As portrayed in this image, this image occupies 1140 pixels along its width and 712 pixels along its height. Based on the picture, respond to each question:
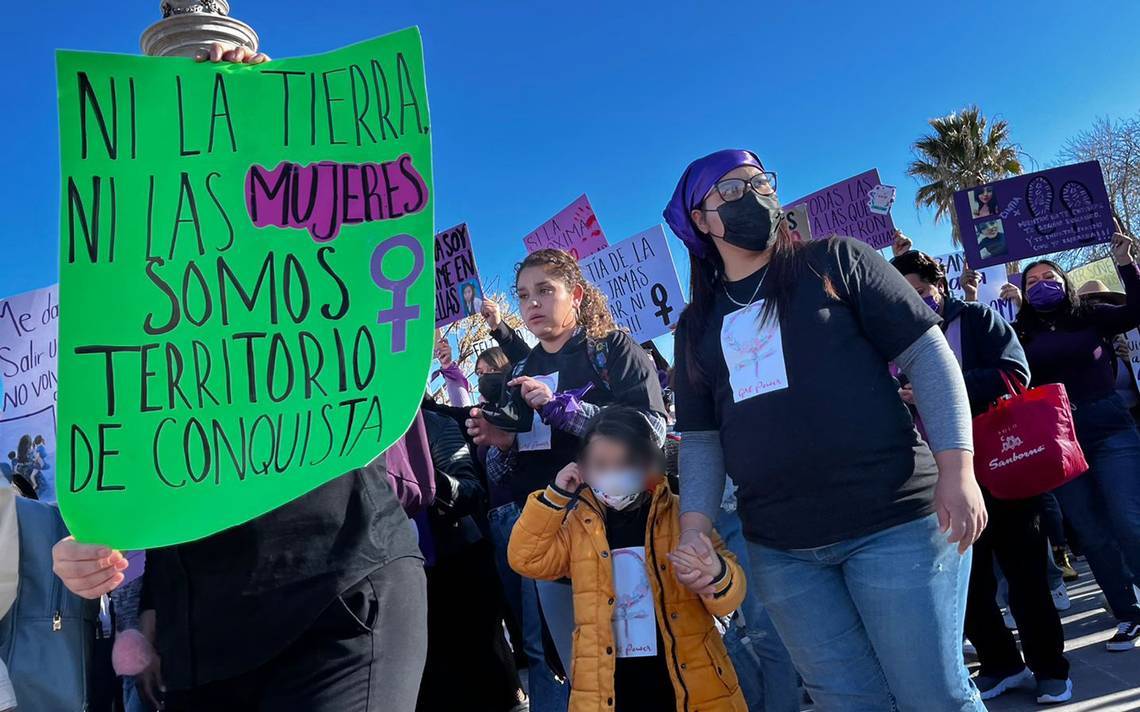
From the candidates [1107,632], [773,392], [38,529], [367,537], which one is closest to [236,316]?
[367,537]

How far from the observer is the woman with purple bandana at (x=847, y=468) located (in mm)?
1899

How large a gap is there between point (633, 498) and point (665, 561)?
25cm

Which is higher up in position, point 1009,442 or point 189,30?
point 189,30

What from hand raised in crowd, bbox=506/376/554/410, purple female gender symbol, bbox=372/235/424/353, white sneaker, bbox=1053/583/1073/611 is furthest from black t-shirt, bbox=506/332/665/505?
white sneaker, bbox=1053/583/1073/611

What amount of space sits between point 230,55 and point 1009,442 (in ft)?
10.9

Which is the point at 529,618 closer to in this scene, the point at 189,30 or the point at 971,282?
the point at 189,30

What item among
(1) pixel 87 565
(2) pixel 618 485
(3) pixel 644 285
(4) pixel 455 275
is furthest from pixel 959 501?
(4) pixel 455 275

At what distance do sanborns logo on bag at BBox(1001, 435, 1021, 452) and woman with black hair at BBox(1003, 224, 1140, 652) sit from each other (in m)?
1.03

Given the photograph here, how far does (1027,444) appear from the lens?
3.48m

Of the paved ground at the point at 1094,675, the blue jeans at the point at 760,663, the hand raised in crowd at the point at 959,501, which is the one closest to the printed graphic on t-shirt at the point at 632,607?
the blue jeans at the point at 760,663

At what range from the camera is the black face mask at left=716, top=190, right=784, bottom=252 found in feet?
7.50

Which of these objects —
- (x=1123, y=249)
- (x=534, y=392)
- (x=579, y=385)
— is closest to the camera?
(x=534, y=392)

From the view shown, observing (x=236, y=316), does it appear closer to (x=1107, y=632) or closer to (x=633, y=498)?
(x=633, y=498)

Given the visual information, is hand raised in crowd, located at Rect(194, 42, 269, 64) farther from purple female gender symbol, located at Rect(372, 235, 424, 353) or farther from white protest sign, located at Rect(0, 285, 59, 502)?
white protest sign, located at Rect(0, 285, 59, 502)
